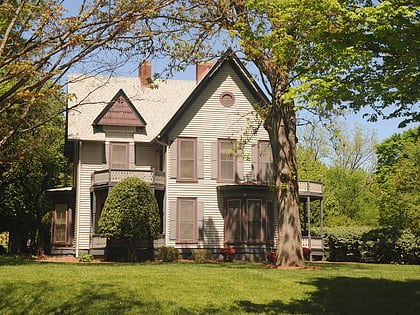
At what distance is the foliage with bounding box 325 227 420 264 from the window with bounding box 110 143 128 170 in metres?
12.3

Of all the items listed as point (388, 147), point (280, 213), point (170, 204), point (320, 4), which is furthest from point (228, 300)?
point (388, 147)

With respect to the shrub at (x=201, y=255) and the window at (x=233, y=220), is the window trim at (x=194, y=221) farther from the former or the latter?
the window at (x=233, y=220)

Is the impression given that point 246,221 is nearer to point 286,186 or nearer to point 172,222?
point 172,222

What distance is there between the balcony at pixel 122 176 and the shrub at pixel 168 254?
10.9ft

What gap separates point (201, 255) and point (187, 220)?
211 centimetres

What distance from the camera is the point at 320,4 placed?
10500 mm

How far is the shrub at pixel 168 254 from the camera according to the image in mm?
27594

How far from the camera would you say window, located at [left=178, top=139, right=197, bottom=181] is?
2958 cm

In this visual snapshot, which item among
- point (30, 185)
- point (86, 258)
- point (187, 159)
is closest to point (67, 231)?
point (86, 258)

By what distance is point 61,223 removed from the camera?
31297 millimetres

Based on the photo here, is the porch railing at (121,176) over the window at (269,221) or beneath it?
over

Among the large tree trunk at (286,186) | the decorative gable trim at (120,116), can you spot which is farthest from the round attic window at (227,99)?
the large tree trunk at (286,186)

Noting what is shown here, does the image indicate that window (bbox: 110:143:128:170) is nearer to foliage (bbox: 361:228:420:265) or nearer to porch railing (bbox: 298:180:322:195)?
porch railing (bbox: 298:180:322:195)

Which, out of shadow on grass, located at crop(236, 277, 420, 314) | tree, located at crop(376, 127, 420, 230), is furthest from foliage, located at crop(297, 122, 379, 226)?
shadow on grass, located at crop(236, 277, 420, 314)
